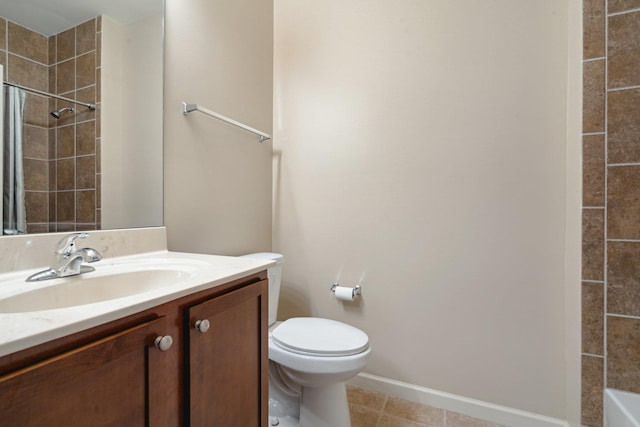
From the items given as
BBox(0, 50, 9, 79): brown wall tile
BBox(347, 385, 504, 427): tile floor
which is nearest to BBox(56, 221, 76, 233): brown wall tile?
BBox(0, 50, 9, 79): brown wall tile

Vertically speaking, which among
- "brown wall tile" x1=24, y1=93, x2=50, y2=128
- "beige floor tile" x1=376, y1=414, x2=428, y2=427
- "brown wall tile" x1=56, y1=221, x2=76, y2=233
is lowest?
"beige floor tile" x1=376, y1=414, x2=428, y2=427

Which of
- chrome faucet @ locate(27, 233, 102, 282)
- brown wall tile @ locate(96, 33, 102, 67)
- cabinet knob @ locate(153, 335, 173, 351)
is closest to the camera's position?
cabinet knob @ locate(153, 335, 173, 351)

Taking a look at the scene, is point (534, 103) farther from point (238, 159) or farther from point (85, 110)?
point (85, 110)

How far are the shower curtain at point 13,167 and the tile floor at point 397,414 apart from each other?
154 centimetres

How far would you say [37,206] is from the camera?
2.87 ft

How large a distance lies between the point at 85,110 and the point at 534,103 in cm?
180

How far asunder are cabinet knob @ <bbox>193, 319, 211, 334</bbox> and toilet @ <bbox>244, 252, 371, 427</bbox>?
22.9 inches

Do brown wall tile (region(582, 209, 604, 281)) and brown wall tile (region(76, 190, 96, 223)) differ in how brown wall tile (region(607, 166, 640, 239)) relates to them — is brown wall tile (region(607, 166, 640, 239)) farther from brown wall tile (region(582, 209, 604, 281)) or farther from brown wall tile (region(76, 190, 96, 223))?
brown wall tile (region(76, 190, 96, 223))

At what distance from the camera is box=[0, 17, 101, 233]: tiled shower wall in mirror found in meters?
0.84

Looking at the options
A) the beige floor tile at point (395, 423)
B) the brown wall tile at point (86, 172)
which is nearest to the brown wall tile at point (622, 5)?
the beige floor tile at point (395, 423)

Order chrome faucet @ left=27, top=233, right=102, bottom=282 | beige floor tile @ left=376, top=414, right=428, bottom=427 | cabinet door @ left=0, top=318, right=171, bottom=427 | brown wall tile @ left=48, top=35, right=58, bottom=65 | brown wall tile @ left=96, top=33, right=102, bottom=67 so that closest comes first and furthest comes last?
cabinet door @ left=0, top=318, right=171, bottom=427 < chrome faucet @ left=27, top=233, right=102, bottom=282 < brown wall tile @ left=48, top=35, right=58, bottom=65 < brown wall tile @ left=96, top=33, right=102, bottom=67 < beige floor tile @ left=376, top=414, right=428, bottom=427

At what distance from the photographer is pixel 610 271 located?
3.99 ft

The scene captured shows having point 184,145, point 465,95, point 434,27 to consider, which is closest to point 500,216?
point 465,95

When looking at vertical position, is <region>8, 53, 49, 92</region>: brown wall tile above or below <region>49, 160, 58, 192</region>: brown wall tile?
above
